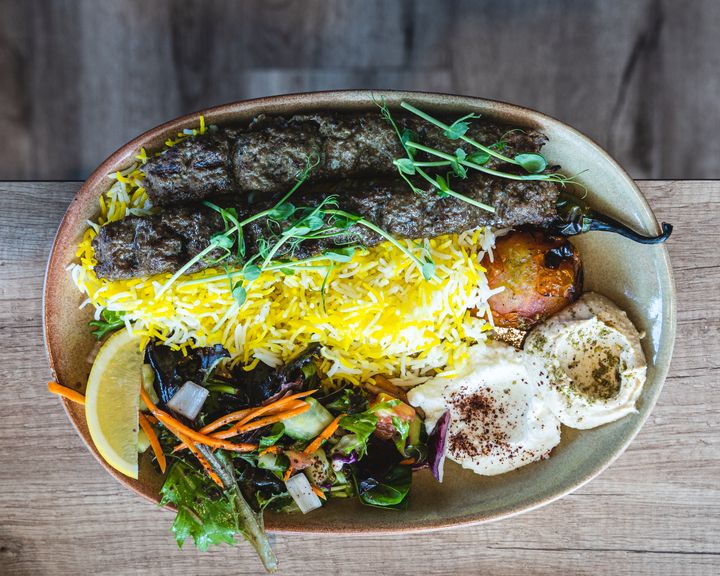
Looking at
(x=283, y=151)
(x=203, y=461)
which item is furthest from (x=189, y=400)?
(x=283, y=151)

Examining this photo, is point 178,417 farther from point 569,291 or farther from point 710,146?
point 710,146

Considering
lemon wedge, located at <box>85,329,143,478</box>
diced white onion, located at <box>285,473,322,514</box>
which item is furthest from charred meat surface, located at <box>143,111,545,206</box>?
diced white onion, located at <box>285,473,322,514</box>

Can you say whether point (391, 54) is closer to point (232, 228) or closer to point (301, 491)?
point (232, 228)

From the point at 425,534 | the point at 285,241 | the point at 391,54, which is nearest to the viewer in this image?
the point at 285,241

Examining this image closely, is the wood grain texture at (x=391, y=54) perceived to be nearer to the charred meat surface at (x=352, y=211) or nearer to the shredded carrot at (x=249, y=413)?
the charred meat surface at (x=352, y=211)

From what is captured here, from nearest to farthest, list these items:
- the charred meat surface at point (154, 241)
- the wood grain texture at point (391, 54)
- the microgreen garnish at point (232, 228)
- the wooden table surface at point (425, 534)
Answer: the microgreen garnish at point (232, 228) < the charred meat surface at point (154, 241) < the wooden table surface at point (425, 534) < the wood grain texture at point (391, 54)

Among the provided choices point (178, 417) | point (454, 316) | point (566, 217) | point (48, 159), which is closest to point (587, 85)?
point (566, 217)

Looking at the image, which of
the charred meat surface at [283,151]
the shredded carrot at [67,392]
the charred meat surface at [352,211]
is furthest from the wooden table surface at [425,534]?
the charred meat surface at [283,151]
